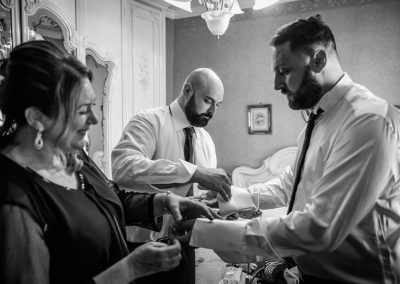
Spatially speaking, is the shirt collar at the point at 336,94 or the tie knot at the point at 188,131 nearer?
the shirt collar at the point at 336,94

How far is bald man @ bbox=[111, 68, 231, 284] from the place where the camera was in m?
2.00

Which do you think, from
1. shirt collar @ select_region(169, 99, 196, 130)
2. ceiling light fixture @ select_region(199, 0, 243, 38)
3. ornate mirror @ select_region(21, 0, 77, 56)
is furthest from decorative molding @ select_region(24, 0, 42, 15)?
shirt collar @ select_region(169, 99, 196, 130)

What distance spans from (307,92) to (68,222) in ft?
3.54

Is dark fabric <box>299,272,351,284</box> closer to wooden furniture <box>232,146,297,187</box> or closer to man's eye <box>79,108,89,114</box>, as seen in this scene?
man's eye <box>79,108,89,114</box>

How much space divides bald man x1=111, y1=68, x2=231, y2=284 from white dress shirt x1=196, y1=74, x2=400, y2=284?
602mm

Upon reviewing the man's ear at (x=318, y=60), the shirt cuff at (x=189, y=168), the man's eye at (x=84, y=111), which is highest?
the man's ear at (x=318, y=60)

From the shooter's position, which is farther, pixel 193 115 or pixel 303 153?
pixel 193 115

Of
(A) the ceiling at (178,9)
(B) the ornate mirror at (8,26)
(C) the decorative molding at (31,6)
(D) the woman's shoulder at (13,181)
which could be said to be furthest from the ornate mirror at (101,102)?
(D) the woman's shoulder at (13,181)

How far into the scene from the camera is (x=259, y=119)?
488 cm

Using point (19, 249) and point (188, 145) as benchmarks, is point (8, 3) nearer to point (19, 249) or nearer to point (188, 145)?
point (188, 145)

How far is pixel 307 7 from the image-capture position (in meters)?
4.62

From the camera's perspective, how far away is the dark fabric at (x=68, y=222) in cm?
99

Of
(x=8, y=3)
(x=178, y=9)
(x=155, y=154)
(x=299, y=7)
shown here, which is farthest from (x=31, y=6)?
(x=299, y=7)

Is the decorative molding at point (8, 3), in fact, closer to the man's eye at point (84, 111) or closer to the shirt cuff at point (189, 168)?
the shirt cuff at point (189, 168)
